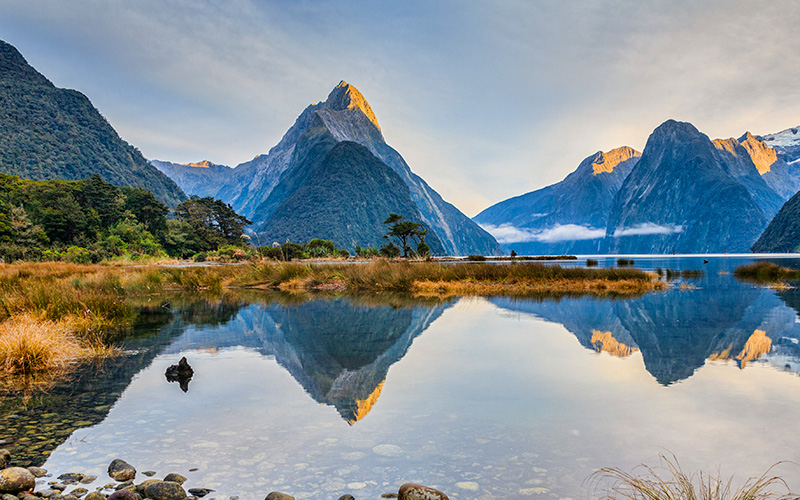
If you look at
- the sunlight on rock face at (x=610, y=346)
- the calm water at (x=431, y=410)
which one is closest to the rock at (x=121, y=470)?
the calm water at (x=431, y=410)

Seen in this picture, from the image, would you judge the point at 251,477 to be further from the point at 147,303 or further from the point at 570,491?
the point at 147,303

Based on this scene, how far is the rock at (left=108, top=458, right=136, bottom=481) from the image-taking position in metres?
3.65

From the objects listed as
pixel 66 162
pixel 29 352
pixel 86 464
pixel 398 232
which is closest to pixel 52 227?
pixel 398 232

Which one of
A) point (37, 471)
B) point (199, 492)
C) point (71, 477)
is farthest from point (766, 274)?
point (37, 471)

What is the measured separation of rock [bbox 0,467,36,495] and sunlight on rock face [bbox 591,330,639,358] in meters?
8.93

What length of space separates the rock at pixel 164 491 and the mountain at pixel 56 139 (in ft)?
475

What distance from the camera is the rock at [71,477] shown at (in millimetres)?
3617

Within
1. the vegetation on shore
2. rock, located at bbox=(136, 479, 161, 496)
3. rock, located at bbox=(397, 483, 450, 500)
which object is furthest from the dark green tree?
Answer: rock, located at bbox=(397, 483, 450, 500)

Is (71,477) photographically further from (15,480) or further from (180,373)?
(180,373)

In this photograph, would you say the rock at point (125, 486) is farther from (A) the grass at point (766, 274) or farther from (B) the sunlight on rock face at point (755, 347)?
(A) the grass at point (766, 274)

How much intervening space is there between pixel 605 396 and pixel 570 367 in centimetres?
172

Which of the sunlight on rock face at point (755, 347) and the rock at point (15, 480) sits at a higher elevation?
the sunlight on rock face at point (755, 347)

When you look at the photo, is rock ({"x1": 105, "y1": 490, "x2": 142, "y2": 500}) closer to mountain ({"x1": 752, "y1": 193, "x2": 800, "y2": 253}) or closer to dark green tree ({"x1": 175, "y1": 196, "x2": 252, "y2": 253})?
dark green tree ({"x1": 175, "y1": 196, "x2": 252, "y2": 253})

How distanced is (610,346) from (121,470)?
30.0 ft
